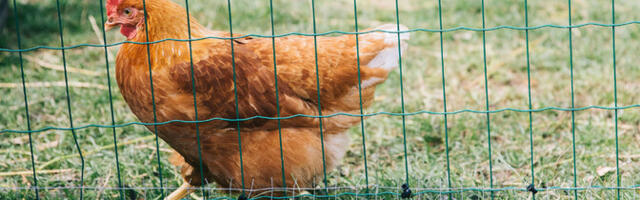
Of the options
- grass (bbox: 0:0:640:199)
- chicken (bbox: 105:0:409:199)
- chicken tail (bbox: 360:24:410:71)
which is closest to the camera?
chicken (bbox: 105:0:409:199)

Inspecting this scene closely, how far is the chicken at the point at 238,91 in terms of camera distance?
298cm

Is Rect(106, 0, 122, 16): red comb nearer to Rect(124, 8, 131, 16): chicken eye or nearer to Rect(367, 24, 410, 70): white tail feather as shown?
Rect(124, 8, 131, 16): chicken eye

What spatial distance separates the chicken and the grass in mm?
402

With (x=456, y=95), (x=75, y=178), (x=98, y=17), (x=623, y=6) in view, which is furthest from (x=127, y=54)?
(x=623, y=6)

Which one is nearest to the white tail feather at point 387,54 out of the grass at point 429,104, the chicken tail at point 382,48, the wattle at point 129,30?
the chicken tail at point 382,48

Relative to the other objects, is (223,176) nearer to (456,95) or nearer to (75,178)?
(75,178)

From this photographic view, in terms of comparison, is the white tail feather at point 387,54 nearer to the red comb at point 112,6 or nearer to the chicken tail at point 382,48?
the chicken tail at point 382,48

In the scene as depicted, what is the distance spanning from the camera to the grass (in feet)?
11.8

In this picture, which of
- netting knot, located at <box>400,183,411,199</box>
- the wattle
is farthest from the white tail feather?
the wattle

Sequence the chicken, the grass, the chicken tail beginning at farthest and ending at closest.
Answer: the grass
the chicken tail
the chicken

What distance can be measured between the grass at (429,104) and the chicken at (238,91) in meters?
0.40

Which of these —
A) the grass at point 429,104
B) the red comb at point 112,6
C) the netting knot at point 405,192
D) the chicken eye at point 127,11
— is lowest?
the netting knot at point 405,192

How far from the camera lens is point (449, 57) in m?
5.56

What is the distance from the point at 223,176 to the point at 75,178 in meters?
1.07
